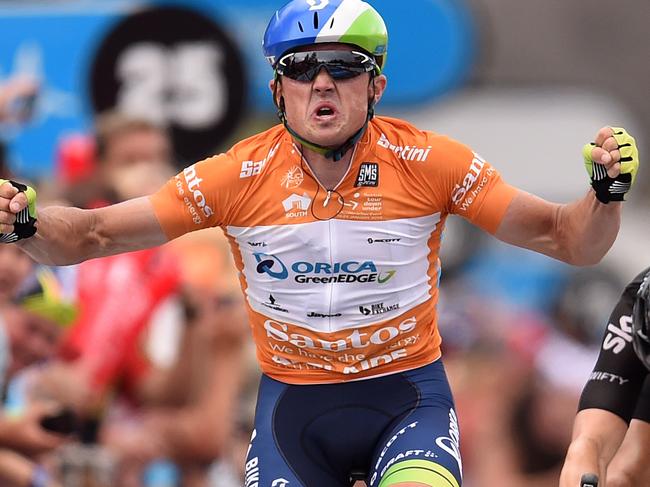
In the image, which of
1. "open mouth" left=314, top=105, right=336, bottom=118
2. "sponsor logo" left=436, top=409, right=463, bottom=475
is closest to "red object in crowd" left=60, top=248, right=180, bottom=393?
"open mouth" left=314, top=105, right=336, bottom=118

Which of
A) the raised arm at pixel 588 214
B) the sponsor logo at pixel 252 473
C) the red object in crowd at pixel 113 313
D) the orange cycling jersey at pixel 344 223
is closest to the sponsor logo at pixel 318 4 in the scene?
the orange cycling jersey at pixel 344 223

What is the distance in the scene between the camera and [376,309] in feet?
19.1

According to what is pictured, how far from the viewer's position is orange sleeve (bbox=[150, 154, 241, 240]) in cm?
578

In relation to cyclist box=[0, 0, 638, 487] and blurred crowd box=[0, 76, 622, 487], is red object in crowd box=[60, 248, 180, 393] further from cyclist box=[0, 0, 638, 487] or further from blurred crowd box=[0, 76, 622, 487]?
cyclist box=[0, 0, 638, 487]

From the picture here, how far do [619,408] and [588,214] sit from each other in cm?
86

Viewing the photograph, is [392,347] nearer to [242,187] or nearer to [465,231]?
[242,187]

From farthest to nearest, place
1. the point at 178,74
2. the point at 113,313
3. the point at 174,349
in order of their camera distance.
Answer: the point at 178,74, the point at 174,349, the point at 113,313

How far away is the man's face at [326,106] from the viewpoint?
18.6ft

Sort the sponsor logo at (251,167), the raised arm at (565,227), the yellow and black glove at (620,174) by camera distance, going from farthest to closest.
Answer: the sponsor logo at (251,167) < the raised arm at (565,227) < the yellow and black glove at (620,174)

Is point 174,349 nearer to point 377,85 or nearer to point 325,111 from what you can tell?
point 377,85

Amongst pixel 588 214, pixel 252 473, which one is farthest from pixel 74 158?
pixel 588 214

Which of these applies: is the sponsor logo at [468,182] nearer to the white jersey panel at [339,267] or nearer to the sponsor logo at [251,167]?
the white jersey panel at [339,267]

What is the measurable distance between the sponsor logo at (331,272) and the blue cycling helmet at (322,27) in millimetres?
871

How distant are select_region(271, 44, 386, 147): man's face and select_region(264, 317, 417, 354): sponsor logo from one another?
82cm
